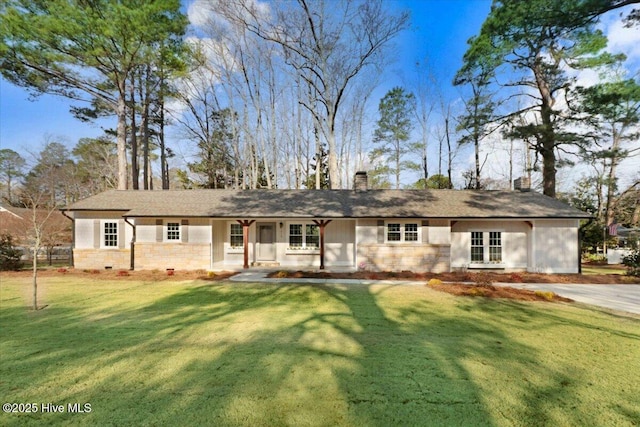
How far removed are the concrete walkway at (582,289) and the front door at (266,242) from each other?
69.2 inches

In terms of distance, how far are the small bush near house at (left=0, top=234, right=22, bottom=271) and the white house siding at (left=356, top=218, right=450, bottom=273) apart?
51.5ft

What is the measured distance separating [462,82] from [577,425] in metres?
22.2

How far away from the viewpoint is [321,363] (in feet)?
13.3

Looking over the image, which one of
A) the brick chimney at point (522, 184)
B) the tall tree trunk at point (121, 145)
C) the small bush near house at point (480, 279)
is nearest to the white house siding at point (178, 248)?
the tall tree trunk at point (121, 145)

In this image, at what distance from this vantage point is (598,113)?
15156mm

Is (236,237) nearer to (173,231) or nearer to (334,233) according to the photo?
A: (173,231)

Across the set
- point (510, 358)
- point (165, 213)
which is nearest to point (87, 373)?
point (510, 358)

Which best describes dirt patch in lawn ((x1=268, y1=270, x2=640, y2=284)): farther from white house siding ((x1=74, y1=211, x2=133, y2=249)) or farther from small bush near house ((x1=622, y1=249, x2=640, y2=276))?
white house siding ((x1=74, y1=211, x2=133, y2=249))

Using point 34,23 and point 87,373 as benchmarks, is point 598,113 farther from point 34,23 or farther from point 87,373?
point 34,23

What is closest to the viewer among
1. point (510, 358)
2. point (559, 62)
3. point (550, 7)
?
point (510, 358)

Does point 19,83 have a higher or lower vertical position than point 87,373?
higher

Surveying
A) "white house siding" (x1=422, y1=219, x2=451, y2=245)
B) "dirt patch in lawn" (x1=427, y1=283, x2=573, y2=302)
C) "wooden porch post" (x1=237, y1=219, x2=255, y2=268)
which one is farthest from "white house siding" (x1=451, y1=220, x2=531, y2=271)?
"wooden porch post" (x1=237, y1=219, x2=255, y2=268)

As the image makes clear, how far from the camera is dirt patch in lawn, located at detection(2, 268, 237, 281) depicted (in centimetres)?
1088

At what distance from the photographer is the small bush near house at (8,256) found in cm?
1273
